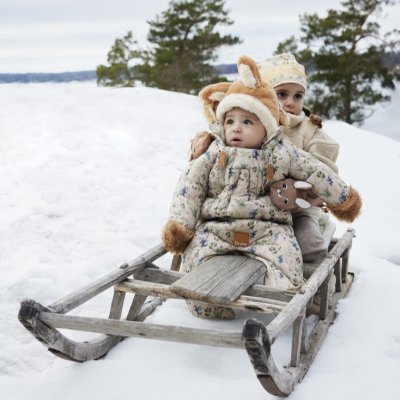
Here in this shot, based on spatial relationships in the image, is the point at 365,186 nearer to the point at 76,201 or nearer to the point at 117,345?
the point at 76,201

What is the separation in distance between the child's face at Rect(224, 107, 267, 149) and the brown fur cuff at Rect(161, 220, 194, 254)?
548mm

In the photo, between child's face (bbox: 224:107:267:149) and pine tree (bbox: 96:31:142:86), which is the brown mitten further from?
pine tree (bbox: 96:31:142:86)

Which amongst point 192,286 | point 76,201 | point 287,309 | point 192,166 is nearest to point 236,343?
point 287,309

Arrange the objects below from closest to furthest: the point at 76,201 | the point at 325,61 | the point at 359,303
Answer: the point at 359,303 → the point at 76,201 → the point at 325,61

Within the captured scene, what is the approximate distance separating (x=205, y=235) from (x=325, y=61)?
19.6m

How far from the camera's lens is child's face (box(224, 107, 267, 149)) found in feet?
11.2

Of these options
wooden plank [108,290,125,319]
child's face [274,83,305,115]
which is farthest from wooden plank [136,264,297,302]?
child's face [274,83,305,115]

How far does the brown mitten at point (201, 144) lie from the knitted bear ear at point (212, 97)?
0.09 meters

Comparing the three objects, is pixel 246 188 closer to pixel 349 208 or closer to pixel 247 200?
pixel 247 200

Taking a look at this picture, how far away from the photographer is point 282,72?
153 inches

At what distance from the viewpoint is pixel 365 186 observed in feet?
24.2

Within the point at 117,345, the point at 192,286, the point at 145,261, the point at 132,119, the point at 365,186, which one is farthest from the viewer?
the point at 132,119

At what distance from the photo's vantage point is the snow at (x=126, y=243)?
2.80 meters

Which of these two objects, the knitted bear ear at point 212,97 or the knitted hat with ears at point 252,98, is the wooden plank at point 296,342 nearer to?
the knitted hat with ears at point 252,98
